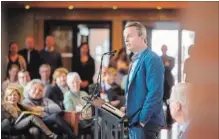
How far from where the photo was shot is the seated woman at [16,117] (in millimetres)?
3891

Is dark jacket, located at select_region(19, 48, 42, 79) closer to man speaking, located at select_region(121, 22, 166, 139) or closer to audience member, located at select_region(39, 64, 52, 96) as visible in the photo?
audience member, located at select_region(39, 64, 52, 96)

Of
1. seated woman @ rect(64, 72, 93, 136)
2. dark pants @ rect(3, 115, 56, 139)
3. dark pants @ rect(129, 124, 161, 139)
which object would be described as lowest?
dark pants @ rect(3, 115, 56, 139)

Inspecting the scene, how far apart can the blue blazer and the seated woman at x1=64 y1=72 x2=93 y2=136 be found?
1869mm

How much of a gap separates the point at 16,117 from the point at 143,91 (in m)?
2.10

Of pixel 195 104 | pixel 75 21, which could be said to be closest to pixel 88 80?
pixel 75 21

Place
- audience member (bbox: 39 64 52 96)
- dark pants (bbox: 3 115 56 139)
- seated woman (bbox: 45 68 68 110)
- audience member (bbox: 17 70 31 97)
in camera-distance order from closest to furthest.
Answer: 1. dark pants (bbox: 3 115 56 139)
2. seated woman (bbox: 45 68 68 110)
3. audience member (bbox: 17 70 31 97)
4. audience member (bbox: 39 64 52 96)

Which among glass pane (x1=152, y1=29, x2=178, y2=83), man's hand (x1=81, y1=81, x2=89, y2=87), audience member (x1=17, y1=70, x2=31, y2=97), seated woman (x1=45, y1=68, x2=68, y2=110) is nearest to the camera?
seated woman (x1=45, y1=68, x2=68, y2=110)

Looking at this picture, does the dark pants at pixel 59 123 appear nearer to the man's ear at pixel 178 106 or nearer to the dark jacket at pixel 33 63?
the dark jacket at pixel 33 63

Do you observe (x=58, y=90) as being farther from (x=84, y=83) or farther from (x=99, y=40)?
(x=99, y=40)

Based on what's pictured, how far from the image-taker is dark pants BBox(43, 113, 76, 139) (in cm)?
400

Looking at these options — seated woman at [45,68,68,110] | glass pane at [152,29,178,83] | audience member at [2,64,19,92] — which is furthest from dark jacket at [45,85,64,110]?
glass pane at [152,29,178,83]

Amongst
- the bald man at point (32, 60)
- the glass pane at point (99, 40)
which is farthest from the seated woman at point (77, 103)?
the glass pane at point (99, 40)

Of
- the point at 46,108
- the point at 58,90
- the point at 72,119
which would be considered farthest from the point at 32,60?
the point at 72,119

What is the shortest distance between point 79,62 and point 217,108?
4.76 m
